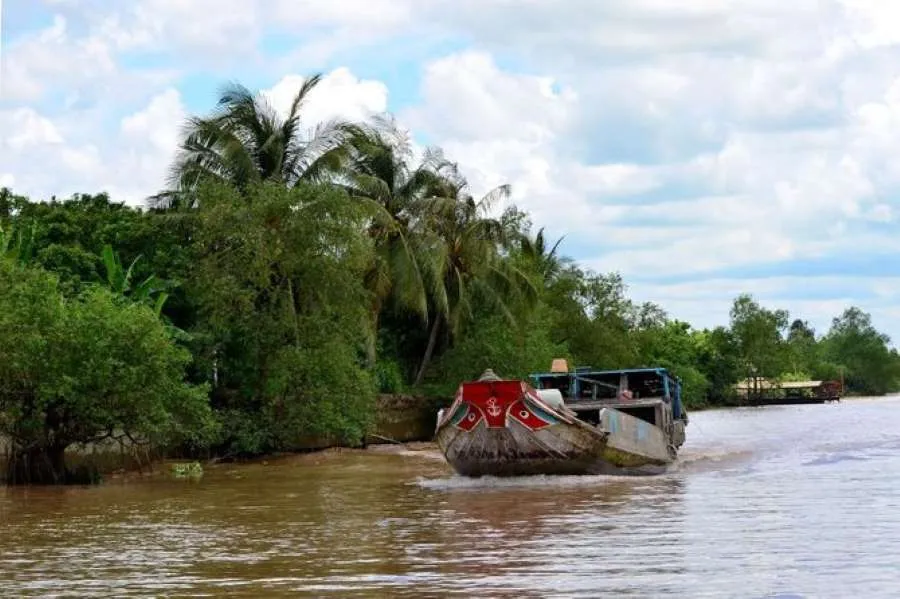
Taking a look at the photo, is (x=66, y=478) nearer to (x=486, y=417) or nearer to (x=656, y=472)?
(x=486, y=417)

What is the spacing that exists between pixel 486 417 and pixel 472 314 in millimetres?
21572

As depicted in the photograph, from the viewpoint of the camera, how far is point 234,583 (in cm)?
1159

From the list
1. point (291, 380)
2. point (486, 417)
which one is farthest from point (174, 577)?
point (291, 380)

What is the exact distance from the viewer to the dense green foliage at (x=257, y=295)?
75.5 feet

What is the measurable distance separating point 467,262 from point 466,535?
29037 mm

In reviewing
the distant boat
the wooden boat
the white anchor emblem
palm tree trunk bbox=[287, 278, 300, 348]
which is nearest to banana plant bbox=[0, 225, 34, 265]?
palm tree trunk bbox=[287, 278, 300, 348]

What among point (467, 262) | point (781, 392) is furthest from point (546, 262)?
point (781, 392)

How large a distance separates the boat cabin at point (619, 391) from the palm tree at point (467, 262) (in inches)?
472

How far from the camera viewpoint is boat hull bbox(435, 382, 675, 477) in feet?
72.4

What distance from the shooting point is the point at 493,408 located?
868 inches

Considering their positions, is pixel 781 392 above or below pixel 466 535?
above

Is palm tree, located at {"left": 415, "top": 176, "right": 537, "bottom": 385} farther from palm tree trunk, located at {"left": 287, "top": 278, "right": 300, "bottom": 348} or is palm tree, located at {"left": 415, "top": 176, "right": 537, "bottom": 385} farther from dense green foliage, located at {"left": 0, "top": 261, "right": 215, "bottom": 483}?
dense green foliage, located at {"left": 0, "top": 261, "right": 215, "bottom": 483}

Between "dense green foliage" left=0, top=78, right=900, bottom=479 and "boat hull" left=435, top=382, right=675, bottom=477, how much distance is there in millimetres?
5682

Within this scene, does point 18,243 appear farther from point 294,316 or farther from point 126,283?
point 294,316
